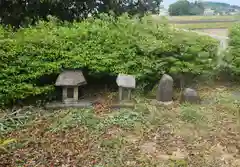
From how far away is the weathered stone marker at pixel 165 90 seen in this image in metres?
6.41

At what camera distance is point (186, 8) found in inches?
530

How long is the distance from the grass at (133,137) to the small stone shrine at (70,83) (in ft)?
1.29

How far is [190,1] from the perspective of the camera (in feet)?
44.7

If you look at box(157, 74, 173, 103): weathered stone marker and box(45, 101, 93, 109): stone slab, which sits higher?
box(157, 74, 173, 103): weathered stone marker

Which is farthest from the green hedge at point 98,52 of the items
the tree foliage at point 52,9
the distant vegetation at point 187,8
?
the distant vegetation at point 187,8

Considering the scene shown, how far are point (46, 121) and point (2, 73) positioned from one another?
1173 mm

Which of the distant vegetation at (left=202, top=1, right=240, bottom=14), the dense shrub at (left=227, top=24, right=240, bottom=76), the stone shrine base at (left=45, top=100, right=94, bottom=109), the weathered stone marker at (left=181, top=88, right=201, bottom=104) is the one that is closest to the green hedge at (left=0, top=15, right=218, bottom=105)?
the stone shrine base at (left=45, top=100, right=94, bottom=109)

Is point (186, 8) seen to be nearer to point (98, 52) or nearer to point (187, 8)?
point (187, 8)

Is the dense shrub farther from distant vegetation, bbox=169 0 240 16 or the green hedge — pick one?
distant vegetation, bbox=169 0 240 16

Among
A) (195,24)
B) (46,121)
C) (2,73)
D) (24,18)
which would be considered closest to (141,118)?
(46,121)

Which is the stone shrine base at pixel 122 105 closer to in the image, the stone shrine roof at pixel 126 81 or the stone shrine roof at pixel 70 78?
the stone shrine roof at pixel 126 81

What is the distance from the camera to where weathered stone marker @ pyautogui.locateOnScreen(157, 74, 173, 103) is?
21.0ft

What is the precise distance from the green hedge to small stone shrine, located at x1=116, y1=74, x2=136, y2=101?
37 centimetres

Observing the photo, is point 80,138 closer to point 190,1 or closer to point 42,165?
A: point 42,165
